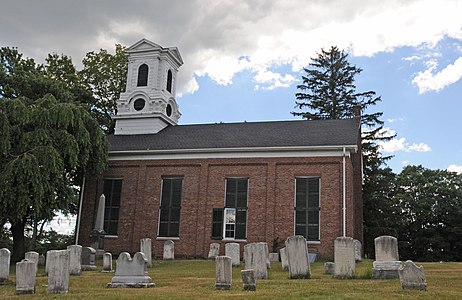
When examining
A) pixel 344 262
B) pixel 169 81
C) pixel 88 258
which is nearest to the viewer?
pixel 344 262

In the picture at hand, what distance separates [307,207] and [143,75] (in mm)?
15361

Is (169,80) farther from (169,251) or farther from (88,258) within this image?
(88,258)

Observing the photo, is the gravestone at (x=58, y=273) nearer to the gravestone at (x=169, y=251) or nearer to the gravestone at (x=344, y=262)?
the gravestone at (x=344, y=262)

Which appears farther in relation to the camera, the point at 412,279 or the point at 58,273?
the point at 58,273

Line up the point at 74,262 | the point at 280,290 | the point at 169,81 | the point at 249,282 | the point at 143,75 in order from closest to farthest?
the point at 280,290
the point at 249,282
the point at 74,262
the point at 143,75
the point at 169,81

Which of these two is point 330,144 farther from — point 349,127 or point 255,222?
point 255,222

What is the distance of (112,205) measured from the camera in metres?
27.5

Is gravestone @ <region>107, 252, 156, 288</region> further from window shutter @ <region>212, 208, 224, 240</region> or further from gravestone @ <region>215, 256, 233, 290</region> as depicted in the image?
window shutter @ <region>212, 208, 224, 240</region>

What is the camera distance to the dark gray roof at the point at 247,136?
25.1 meters

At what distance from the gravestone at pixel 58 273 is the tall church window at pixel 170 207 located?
14.8 m

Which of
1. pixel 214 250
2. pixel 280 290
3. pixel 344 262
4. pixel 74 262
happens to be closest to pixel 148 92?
pixel 214 250

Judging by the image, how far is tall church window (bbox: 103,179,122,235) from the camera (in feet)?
89.0

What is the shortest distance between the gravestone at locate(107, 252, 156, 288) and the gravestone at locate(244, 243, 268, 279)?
2.85 metres

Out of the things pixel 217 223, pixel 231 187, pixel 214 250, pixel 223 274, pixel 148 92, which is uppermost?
pixel 148 92
